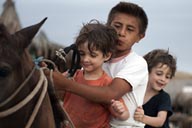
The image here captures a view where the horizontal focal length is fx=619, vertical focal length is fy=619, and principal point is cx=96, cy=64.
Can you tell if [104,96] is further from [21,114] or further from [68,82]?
[21,114]

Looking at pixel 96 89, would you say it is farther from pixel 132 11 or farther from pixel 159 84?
pixel 159 84

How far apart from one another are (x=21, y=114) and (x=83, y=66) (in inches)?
39.4

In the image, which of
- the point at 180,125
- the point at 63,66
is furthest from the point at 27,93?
the point at 180,125

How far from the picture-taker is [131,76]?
4320 mm

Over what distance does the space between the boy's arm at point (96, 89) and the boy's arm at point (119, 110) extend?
0.13ft

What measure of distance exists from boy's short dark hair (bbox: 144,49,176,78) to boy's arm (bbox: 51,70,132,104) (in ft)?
3.62

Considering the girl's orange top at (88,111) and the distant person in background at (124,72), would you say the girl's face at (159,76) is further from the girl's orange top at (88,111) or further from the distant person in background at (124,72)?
the girl's orange top at (88,111)

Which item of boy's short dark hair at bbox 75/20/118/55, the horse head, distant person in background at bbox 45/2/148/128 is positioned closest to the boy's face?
distant person in background at bbox 45/2/148/128

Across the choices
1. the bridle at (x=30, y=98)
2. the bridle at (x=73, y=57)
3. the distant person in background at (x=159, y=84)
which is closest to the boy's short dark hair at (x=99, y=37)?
the bridle at (x=73, y=57)

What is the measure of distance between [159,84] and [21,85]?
2.23 meters

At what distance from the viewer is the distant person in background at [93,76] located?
165 inches

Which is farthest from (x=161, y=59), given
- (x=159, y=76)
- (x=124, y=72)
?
(x=124, y=72)

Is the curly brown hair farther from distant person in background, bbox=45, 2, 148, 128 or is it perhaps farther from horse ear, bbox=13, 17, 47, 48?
horse ear, bbox=13, 17, 47, 48

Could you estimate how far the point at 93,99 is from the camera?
13.5 feet
